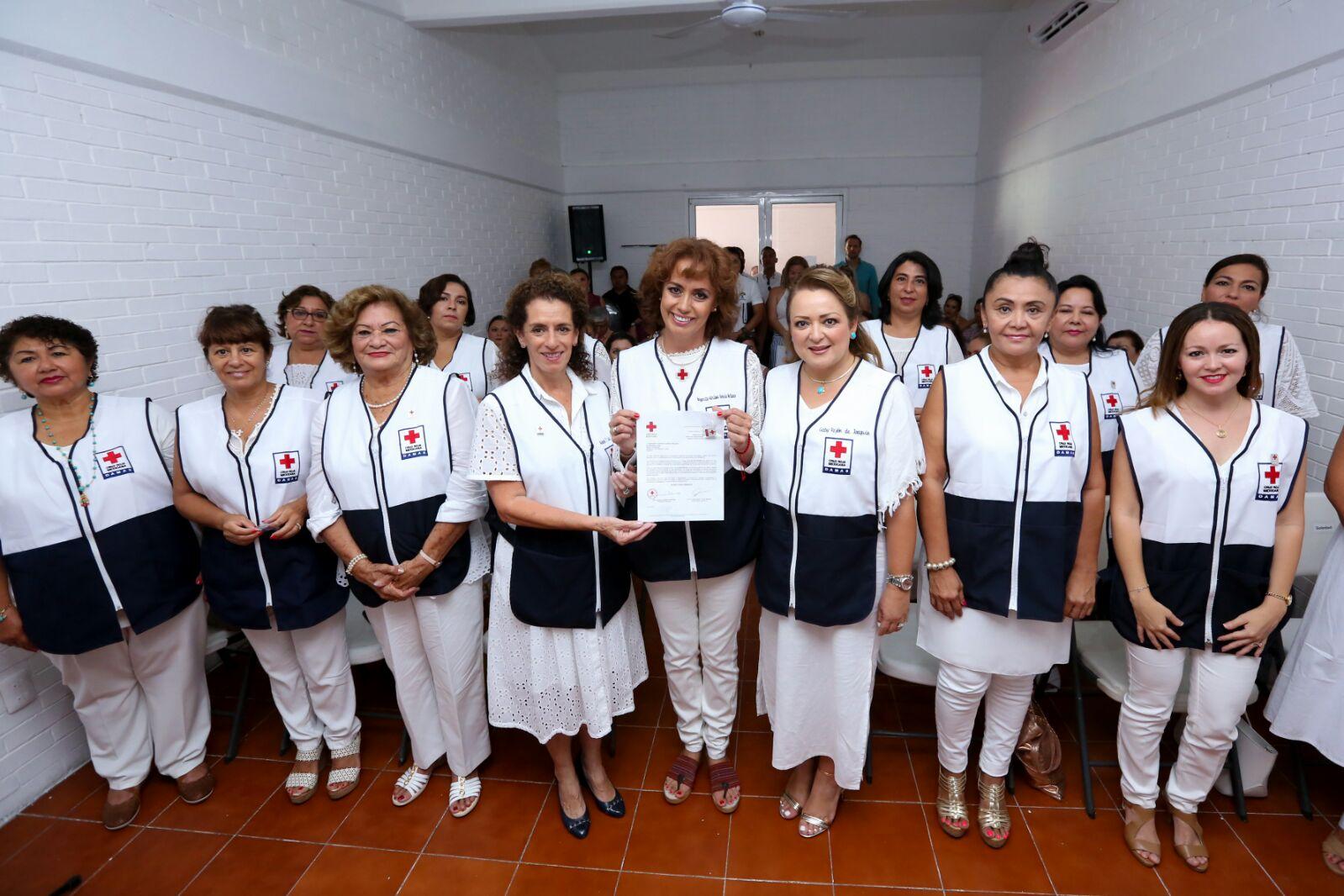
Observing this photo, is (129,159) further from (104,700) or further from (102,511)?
(104,700)

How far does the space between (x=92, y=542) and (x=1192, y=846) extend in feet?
12.1

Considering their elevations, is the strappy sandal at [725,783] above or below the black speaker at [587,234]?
below

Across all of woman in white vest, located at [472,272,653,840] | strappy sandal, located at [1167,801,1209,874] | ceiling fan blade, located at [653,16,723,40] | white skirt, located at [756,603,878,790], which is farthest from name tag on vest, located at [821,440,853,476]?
ceiling fan blade, located at [653,16,723,40]

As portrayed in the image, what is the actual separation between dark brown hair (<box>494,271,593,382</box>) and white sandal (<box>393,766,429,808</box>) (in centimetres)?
156

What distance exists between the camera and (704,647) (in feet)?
8.00

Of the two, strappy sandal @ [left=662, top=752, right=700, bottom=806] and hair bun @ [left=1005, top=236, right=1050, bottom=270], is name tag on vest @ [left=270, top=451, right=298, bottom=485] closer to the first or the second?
strappy sandal @ [left=662, top=752, right=700, bottom=806]

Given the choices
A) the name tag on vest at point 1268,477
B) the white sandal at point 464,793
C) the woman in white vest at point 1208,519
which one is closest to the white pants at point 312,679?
the white sandal at point 464,793

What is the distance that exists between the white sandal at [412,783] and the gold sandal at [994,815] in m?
2.00

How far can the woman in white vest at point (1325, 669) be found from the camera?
2.08 m

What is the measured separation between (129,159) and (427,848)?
314 centimetres

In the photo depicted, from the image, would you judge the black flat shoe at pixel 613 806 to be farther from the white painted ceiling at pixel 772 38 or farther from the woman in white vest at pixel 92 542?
the white painted ceiling at pixel 772 38

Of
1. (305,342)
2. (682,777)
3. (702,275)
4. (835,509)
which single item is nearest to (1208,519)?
(835,509)

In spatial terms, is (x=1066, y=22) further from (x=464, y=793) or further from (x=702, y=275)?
(x=464, y=793)

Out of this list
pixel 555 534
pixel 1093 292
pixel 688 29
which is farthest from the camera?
pixel 688 29
